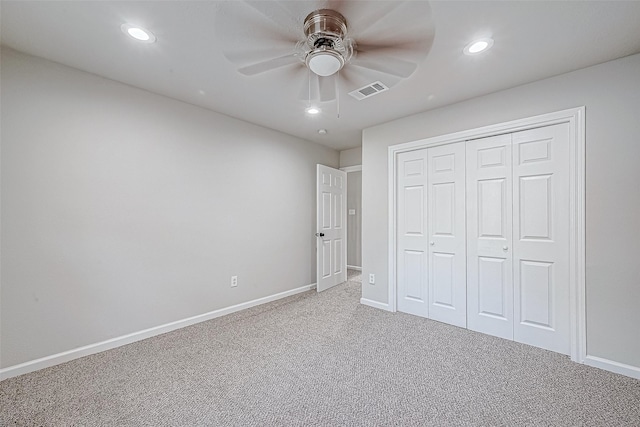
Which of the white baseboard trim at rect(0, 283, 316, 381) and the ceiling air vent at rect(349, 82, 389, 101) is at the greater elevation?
the ceiling air vent at rect(349, 82, 389, 101)

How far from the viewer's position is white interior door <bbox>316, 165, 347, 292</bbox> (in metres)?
4.22

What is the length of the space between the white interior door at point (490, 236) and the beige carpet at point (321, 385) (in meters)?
0.22

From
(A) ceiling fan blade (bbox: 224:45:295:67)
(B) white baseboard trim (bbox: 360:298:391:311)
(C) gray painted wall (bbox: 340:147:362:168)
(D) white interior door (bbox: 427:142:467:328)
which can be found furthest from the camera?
(C) gray painted wall (bbox: 340:147:362:168)

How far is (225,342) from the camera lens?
256 cm

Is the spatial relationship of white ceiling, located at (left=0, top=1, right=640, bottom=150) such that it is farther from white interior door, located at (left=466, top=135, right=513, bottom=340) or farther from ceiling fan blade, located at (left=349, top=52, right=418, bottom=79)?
white interior door, located at (left=466, top=135, right=513, bottom=340)

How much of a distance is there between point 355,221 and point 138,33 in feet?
16.3

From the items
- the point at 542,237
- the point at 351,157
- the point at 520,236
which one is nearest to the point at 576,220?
the point at 542,237

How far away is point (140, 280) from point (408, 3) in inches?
121

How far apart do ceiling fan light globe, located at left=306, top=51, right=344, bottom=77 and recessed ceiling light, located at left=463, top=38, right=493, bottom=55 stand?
1032 millimetres

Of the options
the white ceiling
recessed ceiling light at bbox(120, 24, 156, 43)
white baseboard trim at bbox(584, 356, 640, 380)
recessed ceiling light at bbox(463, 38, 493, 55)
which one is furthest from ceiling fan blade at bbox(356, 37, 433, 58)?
white baseboard trim at bbox(584, 356, 640, 380)

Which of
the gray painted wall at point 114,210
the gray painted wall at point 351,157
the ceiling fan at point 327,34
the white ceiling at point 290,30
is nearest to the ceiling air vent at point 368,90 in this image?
the white ceiling at point 290,30

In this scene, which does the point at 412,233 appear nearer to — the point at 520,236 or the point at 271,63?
the point at 520,236

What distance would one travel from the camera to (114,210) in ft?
8.13

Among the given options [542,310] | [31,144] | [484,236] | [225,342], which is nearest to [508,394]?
[542,310]
